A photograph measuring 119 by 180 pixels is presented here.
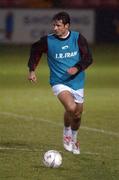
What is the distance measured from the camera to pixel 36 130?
606 inches

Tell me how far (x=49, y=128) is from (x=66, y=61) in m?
3.16

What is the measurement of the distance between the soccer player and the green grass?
0.78m

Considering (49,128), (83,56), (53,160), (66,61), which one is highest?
(83,56)

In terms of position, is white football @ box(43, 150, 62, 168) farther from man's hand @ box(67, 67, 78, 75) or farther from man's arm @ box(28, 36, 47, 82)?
man's arm @ box(28, 36, 47, 82)

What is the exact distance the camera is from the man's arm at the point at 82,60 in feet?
40.8

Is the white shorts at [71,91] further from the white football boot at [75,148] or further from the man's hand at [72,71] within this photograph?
the white football boot at [75,148]

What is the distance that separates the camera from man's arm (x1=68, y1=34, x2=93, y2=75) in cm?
1242

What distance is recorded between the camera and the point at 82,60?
12531 millimetres

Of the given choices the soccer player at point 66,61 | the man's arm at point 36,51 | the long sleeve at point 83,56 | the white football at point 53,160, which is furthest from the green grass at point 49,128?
the long sleeve at point 83,56

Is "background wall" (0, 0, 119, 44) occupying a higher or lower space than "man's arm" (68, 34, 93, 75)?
lower

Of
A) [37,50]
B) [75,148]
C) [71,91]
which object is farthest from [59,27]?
[75,148]

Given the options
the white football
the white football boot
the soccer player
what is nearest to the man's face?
the soccer player

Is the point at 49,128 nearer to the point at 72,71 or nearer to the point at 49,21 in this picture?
the point at 72,71

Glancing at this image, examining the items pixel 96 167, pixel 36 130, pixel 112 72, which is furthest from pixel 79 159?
pixel 112 72
